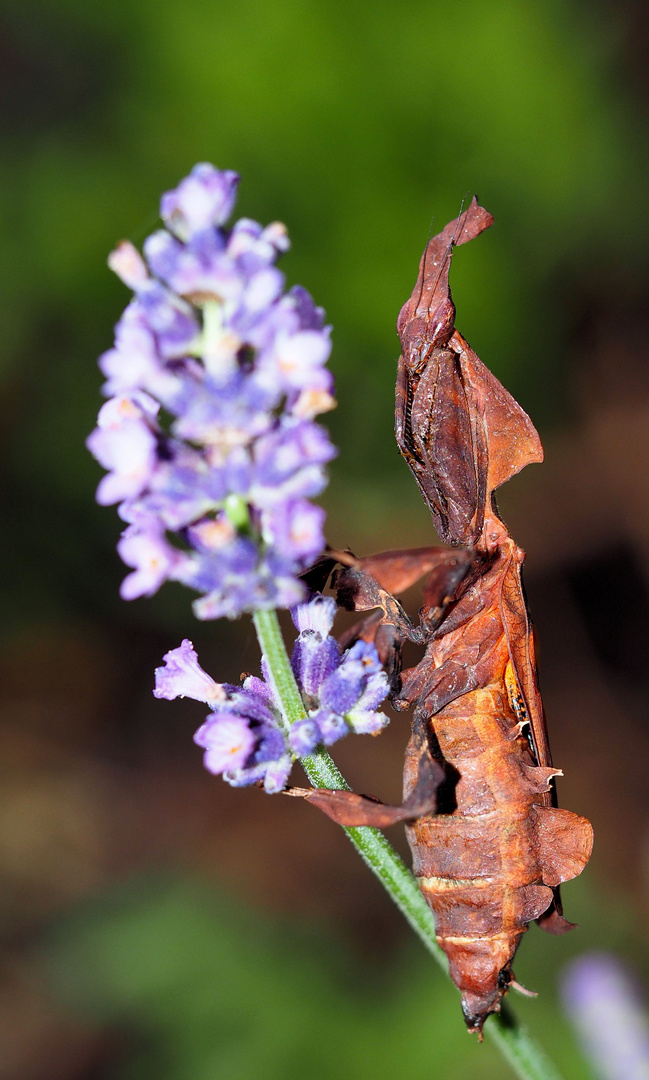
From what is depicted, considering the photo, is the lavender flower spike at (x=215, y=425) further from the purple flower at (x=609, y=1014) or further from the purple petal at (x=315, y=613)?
the purple flower at (x=609, y=1014)

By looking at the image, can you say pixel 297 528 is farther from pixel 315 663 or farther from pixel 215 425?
pixel 315 663

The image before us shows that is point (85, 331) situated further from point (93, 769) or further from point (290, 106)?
point (93, 769)

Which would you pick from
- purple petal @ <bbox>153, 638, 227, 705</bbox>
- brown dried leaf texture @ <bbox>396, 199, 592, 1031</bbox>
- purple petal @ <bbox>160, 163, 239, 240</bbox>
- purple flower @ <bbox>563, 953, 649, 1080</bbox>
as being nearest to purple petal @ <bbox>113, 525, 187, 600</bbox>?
purple petal @ <bbox>153, 638, 227, 705</bbox>

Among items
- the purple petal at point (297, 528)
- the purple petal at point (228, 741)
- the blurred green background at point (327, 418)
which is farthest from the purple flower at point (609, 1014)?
the purple petal at point (297, 528)

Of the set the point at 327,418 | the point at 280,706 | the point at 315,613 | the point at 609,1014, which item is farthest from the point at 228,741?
the point at 327,418

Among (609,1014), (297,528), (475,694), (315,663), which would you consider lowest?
(609,1014)
